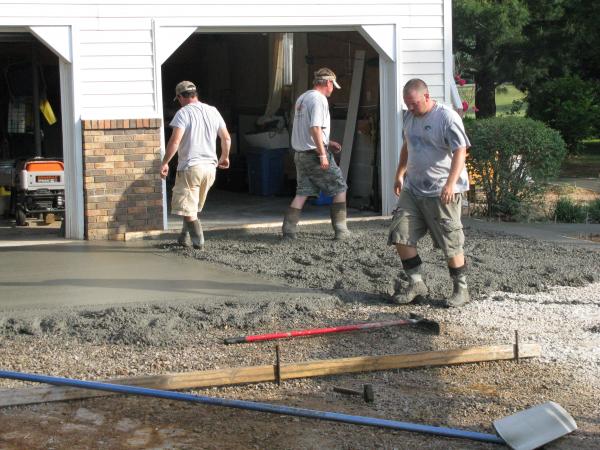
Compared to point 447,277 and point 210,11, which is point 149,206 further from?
point 447,277

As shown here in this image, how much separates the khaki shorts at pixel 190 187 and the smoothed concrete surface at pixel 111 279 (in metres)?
0.52

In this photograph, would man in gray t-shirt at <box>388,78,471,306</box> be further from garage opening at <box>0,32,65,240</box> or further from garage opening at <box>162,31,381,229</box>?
garage opening at <box>0,32,65,240</box>

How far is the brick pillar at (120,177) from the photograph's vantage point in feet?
38.5

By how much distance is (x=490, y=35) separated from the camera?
22766 millimetres

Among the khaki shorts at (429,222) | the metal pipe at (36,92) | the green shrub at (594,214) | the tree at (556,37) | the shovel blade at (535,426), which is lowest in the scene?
the shovel blade at (535,426)

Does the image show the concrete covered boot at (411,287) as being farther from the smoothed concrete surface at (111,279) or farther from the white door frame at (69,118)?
the white door frame at (69,118)

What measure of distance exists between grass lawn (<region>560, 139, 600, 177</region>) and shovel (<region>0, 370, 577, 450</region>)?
15.9 meters

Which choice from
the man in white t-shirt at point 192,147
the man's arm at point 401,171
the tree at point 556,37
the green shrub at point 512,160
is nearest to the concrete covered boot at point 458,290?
the man's arm at point 401,171

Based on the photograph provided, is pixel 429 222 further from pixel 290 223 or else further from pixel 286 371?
pixel 290 223

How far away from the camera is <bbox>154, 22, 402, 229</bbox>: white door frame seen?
1200 cm

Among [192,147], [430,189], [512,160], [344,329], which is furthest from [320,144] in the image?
[344,329]

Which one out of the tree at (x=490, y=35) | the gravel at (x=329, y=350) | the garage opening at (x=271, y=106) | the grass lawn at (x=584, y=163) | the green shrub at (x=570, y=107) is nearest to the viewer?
the gravel at (x=329, y=350)

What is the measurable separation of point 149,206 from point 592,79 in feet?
63.1

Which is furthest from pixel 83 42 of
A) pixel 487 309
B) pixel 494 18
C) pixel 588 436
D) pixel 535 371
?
pixel 494 18
